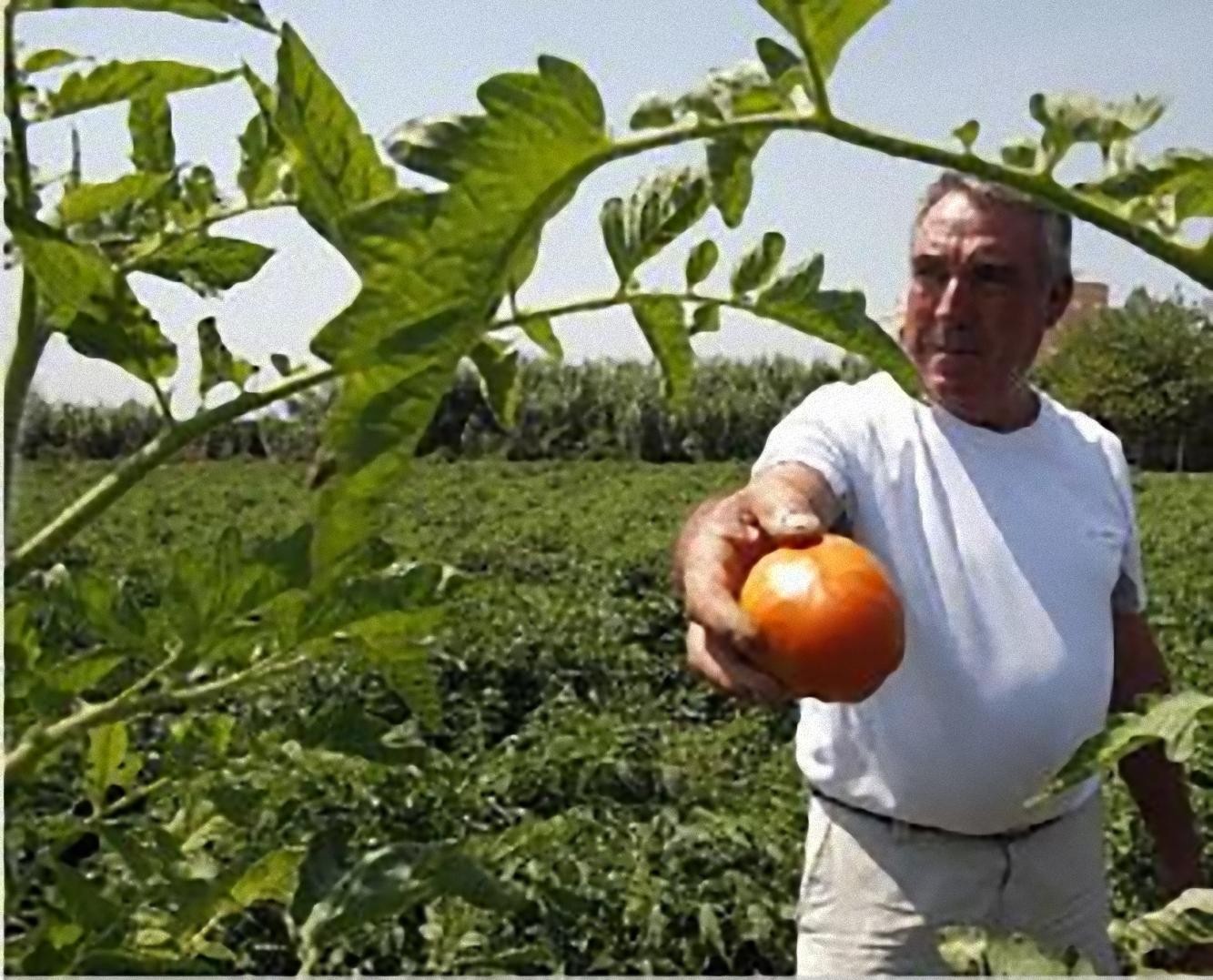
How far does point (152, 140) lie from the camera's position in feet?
2.80

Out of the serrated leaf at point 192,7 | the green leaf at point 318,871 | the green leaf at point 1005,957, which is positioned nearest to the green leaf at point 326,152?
the serrated leaf at point 192,7

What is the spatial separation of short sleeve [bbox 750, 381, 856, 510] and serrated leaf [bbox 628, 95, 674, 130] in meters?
1.44

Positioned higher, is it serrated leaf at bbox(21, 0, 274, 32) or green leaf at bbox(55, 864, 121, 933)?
serrated leaf at bbox(21, 0, 274, 32)

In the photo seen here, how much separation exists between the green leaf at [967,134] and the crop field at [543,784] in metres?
0.31

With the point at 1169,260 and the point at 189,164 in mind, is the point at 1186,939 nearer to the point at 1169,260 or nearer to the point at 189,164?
the point at 1169,260

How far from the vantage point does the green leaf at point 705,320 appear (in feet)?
2.52

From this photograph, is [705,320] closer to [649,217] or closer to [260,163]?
[649,217]

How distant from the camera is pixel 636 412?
24500 mm

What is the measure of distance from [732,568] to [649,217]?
584 millimetres

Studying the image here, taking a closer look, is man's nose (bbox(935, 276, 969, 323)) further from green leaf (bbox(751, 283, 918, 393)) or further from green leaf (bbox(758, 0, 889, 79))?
green leaf (bbox(758, 0, 889, 79))

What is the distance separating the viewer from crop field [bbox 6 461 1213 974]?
1.03 m

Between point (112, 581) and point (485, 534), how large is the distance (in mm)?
11459

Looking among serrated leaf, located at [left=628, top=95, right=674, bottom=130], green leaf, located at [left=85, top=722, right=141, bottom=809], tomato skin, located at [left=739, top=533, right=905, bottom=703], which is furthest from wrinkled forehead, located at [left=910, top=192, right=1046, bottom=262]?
serrated leaf, located at [left=628, top=95, right=674, bottom=130]

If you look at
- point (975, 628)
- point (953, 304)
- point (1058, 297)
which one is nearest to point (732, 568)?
point (975, 628)
